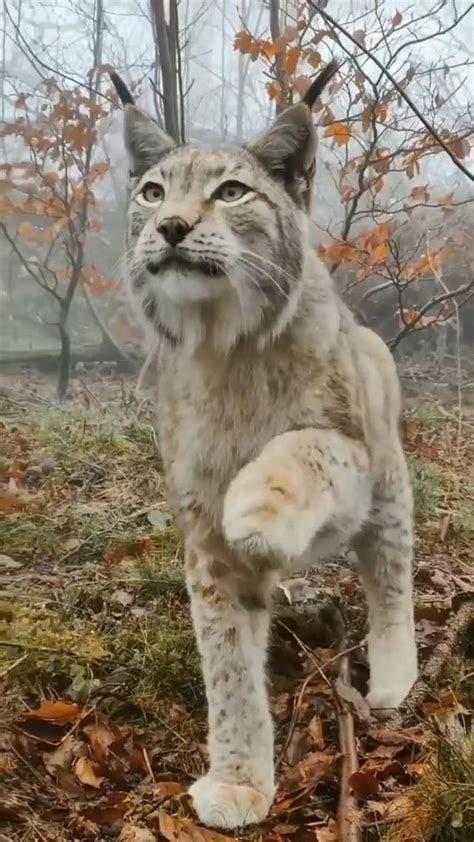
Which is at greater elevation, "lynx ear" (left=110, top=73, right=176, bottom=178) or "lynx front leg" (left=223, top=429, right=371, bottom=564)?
"lynx ear" (left=110, top=73, right=176, bottom=178)

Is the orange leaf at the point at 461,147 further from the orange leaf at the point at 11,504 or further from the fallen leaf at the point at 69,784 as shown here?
the fallen leaf at the point at 69,784

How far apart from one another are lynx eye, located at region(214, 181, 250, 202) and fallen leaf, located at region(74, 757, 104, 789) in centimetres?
84

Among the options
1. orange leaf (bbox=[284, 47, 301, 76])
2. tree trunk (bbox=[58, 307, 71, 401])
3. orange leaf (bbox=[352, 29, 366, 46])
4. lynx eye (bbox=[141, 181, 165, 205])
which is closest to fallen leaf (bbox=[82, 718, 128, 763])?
tree trunk (bbox=[58, 307, 71, 401])

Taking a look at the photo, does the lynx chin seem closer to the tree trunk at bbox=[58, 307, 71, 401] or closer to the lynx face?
the lynx face

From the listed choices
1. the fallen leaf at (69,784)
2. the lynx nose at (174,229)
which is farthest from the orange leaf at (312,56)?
the fallen leaf at (69,784)

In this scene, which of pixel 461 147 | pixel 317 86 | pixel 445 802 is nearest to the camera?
pixel 445 802

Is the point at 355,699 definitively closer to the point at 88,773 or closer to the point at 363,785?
the point at 363,785

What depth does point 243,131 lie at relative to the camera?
1.47 m

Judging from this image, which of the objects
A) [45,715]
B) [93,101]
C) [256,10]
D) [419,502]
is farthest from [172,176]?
[45,715]

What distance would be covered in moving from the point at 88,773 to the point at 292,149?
3.14ft

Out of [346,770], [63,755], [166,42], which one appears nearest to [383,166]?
[166,42]

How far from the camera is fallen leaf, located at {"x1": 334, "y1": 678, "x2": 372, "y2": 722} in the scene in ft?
4.67

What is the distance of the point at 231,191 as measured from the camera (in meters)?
1.36

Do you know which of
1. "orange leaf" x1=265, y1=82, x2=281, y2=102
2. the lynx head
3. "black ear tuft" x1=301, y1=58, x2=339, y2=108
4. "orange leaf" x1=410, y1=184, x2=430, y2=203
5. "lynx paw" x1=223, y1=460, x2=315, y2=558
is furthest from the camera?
"orange leaf" x1=410, y1=184, x2=430, y2=203
